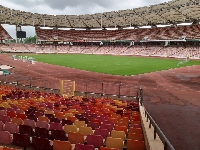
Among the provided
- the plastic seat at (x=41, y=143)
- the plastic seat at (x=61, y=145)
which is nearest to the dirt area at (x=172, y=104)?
the plastic seat at (x=61, y=145)

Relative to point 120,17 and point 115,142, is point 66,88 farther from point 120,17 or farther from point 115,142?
point 120,17

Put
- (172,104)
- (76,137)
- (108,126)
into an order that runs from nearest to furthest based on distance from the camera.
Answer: (76,137) < (108,126) < (172,104)

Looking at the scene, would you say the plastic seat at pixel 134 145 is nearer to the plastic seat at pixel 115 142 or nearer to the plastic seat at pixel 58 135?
the plastic seat at pixel 115 142

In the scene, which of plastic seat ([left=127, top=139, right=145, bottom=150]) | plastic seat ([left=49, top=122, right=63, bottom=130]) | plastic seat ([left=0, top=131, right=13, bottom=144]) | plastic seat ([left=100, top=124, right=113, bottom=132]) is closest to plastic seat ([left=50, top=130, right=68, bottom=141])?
plastic seat ([left=49, top=122, right=63, bottom=130])

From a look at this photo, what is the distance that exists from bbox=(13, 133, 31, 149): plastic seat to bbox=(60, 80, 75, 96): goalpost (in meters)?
15.0

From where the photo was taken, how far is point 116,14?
89.8 m

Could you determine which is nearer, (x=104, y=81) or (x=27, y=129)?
(x=27, y=129)

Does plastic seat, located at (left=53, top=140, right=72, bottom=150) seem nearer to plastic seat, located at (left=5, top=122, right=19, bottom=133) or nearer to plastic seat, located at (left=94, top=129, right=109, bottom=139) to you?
plastic seat, located at (left=94, top=129, right=109, bottom=139)

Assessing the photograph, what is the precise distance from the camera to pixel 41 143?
249 inches

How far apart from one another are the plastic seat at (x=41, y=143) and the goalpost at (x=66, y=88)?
1539 cm

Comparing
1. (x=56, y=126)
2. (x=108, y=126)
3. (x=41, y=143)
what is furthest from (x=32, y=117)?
(x=108, y=126)

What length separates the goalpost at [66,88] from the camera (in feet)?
71.9

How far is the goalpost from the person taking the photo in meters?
21.9

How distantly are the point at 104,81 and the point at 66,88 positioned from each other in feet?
25.2
